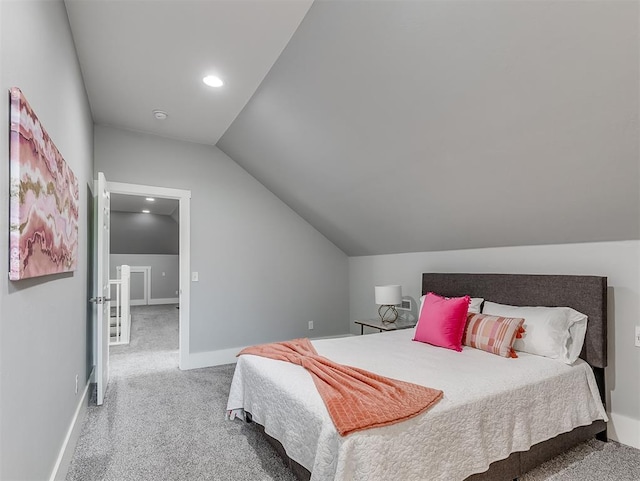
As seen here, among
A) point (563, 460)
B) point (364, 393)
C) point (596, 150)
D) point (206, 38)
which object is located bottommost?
point (563, 460)

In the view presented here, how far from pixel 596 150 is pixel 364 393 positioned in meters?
1.79

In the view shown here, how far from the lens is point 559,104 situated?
6.06 ft

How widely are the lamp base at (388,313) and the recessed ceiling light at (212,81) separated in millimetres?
2876

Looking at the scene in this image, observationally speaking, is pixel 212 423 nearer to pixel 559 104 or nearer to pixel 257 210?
pixel 257 210

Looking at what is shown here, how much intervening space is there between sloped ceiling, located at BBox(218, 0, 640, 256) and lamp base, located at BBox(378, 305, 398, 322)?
98cm

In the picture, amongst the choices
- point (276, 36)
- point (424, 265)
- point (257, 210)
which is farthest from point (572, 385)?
point (257, 210)

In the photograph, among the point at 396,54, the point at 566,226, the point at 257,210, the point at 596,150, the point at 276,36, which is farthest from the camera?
the point at 257,210

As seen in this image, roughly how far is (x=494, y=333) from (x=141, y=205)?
8.22 metres

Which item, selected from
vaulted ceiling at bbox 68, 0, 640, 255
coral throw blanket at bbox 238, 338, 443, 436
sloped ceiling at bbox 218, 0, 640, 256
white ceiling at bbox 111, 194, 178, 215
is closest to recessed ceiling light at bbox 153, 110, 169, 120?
vaulted ceiling at bbox 68, 0, 640, 255

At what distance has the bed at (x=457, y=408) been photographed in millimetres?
1534

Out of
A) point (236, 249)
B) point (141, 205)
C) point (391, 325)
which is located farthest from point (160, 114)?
point (141, 205)

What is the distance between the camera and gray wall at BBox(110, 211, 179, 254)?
928 centimetres

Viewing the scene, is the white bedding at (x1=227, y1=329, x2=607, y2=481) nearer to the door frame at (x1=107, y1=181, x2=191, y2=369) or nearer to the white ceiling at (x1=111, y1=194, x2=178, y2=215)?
the door frame at (x1=107, y1=181, x2=191, y2=369)

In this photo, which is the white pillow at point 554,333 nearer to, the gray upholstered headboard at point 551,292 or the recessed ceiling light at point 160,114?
the gray upholstered headboard at point 551,292
